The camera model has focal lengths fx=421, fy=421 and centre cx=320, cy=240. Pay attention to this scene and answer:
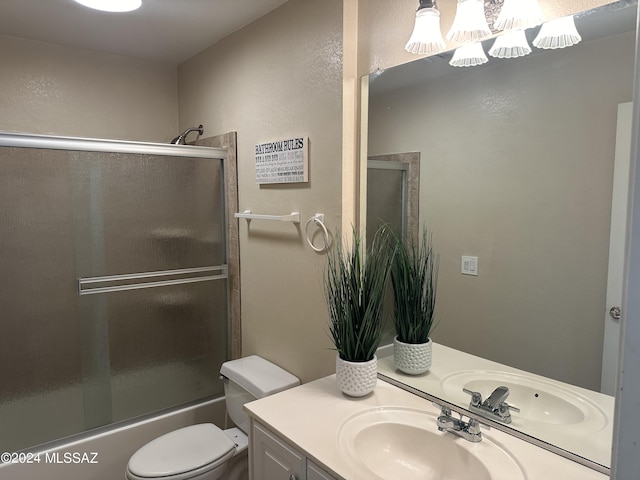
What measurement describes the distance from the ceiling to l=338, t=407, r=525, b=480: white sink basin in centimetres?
176

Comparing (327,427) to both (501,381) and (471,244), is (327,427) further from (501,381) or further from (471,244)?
(471,244)

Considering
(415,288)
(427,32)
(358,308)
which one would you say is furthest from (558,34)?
(358,308)

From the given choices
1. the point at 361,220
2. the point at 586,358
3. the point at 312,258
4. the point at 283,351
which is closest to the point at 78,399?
the point at 283,351

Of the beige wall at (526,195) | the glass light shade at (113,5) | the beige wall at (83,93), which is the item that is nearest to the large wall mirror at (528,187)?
the beige wall at (526,195)

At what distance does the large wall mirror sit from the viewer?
1.06 metres

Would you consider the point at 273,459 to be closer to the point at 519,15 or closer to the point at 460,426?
→ the point at 460,426

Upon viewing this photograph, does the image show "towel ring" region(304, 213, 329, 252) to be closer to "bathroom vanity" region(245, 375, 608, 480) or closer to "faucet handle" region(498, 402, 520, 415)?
"bathroom vanity" region(245, 375, 608, 480)

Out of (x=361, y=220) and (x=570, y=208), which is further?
(x=361, y=220)

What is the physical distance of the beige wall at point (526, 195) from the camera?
107cm

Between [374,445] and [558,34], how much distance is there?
4.19 ft

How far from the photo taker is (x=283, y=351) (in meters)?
2.04

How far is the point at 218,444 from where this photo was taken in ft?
6.12

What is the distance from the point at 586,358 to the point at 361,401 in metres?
0.70

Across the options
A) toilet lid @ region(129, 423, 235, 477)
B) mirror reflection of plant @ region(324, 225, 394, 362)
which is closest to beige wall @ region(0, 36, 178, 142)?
toilet lid @ region(129, 423, 235, 477)
